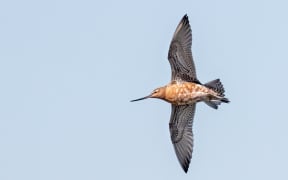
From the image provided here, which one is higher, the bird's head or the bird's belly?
the bird's head

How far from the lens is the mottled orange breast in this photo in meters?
23.9

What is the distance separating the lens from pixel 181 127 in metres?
25.5

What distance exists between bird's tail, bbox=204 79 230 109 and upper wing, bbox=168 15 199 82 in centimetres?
59

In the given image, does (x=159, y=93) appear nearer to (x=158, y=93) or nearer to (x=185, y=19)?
(x=158, y=93)

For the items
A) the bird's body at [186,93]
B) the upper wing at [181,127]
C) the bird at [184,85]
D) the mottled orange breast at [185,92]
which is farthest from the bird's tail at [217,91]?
the upper wing at [181,127]

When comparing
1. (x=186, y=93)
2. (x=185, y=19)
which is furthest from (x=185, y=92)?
(x=185, y=19)

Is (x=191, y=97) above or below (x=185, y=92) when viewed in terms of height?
below

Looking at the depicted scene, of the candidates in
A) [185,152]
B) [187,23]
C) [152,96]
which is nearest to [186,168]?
[185,152]

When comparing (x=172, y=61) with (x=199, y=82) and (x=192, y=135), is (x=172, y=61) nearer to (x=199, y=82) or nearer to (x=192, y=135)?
(x=199, y=82)

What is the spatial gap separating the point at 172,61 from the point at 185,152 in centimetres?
289

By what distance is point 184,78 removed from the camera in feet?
79.6

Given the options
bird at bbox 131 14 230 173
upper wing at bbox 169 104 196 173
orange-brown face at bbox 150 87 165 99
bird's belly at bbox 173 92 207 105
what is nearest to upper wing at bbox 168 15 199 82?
bird at bbox 131 14 230 173

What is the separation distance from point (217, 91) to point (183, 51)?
158cm

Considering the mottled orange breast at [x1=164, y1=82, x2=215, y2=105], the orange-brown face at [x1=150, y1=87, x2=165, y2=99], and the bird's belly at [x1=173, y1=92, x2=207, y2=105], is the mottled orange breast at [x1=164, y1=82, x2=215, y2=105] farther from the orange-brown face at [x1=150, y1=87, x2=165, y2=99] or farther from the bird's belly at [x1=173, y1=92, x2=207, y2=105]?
the orange-brown face at [x1=150, y1=87, x2=165, y2=99]
